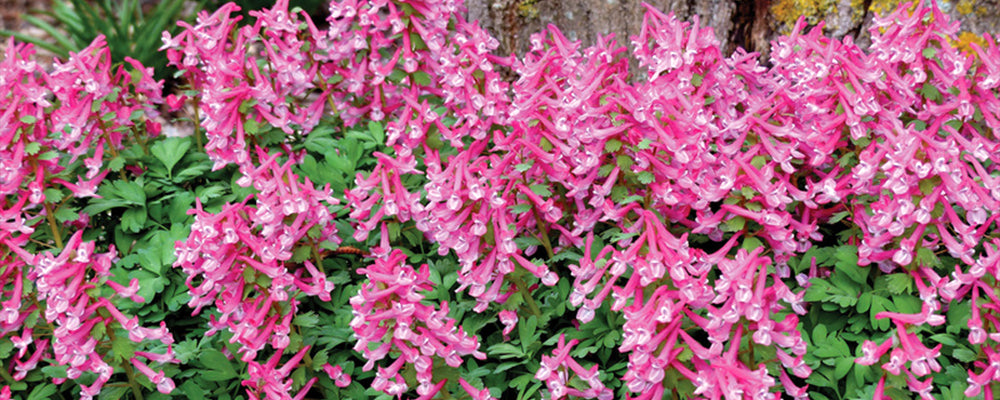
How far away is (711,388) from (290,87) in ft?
5.62

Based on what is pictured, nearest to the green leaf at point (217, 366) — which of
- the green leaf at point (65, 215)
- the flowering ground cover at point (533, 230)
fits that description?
the flowering ground cover at point (533, 230)

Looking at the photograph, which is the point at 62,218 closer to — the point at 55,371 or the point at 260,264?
the point at 55,371

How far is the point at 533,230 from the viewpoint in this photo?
244cm

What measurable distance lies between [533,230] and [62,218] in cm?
140

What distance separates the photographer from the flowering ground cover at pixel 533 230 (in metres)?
1.95

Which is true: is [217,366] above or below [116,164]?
below

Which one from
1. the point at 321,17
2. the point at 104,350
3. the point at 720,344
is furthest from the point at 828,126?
the point at 321,17

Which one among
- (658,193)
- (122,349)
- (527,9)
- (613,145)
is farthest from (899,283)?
(527,9)

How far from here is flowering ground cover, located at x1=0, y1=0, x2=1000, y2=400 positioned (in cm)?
195

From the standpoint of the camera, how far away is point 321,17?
7.61 m

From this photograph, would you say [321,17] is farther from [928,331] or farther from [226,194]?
[928,331]

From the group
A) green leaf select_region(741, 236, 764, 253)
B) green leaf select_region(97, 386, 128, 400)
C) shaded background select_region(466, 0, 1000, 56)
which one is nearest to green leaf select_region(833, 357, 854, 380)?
green leaf select_region(741, 236, 764, 253)

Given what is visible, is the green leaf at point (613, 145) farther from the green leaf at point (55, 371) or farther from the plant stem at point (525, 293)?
the green leaf at point (55, 371)

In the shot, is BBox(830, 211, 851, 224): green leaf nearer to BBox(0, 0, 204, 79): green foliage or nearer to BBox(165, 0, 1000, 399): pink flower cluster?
BBox(165, 0, 1000, 399): pink flower cluster
